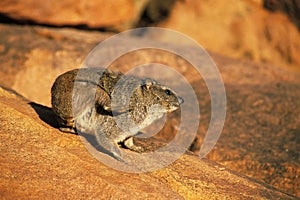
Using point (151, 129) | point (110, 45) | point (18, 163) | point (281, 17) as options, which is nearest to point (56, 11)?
point (110, 45)

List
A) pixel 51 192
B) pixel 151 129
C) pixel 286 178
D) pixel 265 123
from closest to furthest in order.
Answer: pixel 51 192
pixel 286 178
pixel 151 129
pixel 265 123

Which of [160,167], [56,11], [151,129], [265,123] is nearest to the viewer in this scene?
[160,167]

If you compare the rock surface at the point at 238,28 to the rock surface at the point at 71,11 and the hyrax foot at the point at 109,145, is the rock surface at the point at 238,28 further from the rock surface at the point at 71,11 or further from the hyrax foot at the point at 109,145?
the hyrax foot at the point at 109,145

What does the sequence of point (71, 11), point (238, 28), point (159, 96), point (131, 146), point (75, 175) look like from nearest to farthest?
1. point (75, 175)
2. point (159, 96)
3. point (131, 146)
4. point (71, 11)
5. point (238, 28)

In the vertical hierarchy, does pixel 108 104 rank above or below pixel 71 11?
above

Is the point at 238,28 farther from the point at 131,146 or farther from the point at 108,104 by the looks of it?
the point at 108,104

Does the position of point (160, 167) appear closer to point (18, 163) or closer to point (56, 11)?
point (18, 163)

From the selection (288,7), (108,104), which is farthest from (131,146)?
(288,7)
